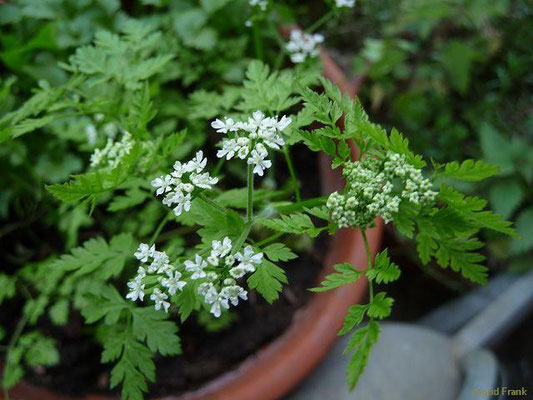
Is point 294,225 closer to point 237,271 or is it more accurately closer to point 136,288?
point 237,271

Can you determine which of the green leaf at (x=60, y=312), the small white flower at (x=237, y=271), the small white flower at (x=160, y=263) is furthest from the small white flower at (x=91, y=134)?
the small white flower at (x=237, y=271)

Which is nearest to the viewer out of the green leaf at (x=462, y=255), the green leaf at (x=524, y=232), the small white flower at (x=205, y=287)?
the small white flower at (x=205, y=287)

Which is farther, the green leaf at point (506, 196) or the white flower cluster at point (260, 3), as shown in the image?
the green leaf at point (506, 196)

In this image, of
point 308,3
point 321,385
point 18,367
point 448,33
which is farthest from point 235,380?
point 448,33

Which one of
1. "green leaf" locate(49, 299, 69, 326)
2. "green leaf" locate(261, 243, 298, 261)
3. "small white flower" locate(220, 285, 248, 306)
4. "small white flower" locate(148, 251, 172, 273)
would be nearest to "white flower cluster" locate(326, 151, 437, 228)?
"green leaf" locate(261, 243, 298, 261)

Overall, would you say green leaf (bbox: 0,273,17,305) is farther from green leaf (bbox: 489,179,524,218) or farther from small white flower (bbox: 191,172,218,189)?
green leaf (bbox: 489,179,524,218)

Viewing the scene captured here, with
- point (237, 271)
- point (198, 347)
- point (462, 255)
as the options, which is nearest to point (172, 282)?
point (237, 271)

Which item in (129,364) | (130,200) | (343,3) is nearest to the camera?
(129,364)

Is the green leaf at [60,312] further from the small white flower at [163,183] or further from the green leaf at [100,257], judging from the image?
the small white flower at [163,183]
